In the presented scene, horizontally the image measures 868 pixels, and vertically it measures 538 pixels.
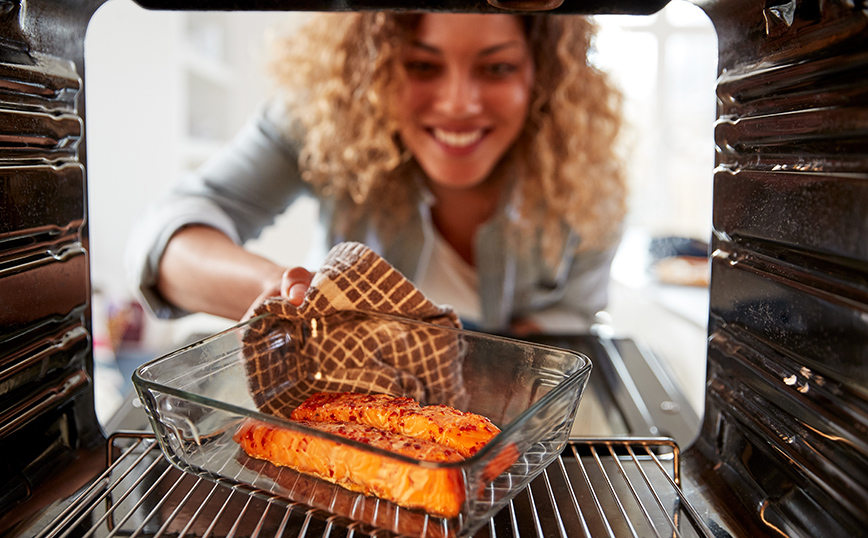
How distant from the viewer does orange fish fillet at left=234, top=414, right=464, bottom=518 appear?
16.8 inches

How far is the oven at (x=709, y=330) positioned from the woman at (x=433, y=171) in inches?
17.2

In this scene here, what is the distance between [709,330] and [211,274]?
85 centimetres

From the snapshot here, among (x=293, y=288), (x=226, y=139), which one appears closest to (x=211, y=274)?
(x=293, y=288)

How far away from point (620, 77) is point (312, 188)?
0.86 m

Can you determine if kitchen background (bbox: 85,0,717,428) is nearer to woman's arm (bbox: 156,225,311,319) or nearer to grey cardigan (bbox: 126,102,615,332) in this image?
grey cardigan (bbox: 126,102,615,332)

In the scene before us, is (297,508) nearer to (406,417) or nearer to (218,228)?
(406,417)

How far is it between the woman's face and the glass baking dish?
0.76 m

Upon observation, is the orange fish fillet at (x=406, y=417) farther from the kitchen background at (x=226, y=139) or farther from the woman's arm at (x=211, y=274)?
the kitchen background at (x=226, y=139)

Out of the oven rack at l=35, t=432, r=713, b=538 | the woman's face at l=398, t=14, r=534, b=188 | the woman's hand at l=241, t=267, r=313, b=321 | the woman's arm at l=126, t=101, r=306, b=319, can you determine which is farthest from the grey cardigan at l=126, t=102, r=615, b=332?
the oven rack at l=35, t=432, r=713, b=538

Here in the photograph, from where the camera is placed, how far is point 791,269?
1.58 ft

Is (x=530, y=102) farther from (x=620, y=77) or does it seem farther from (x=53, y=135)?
(x=53, y=135)

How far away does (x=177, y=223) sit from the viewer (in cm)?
129

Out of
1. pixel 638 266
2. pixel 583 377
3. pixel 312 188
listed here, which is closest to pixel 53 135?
pixel 583 377

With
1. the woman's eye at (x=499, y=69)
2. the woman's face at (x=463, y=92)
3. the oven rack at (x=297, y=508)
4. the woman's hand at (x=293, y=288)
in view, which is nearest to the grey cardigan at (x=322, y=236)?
the woman's face at (x=463, y=92)
